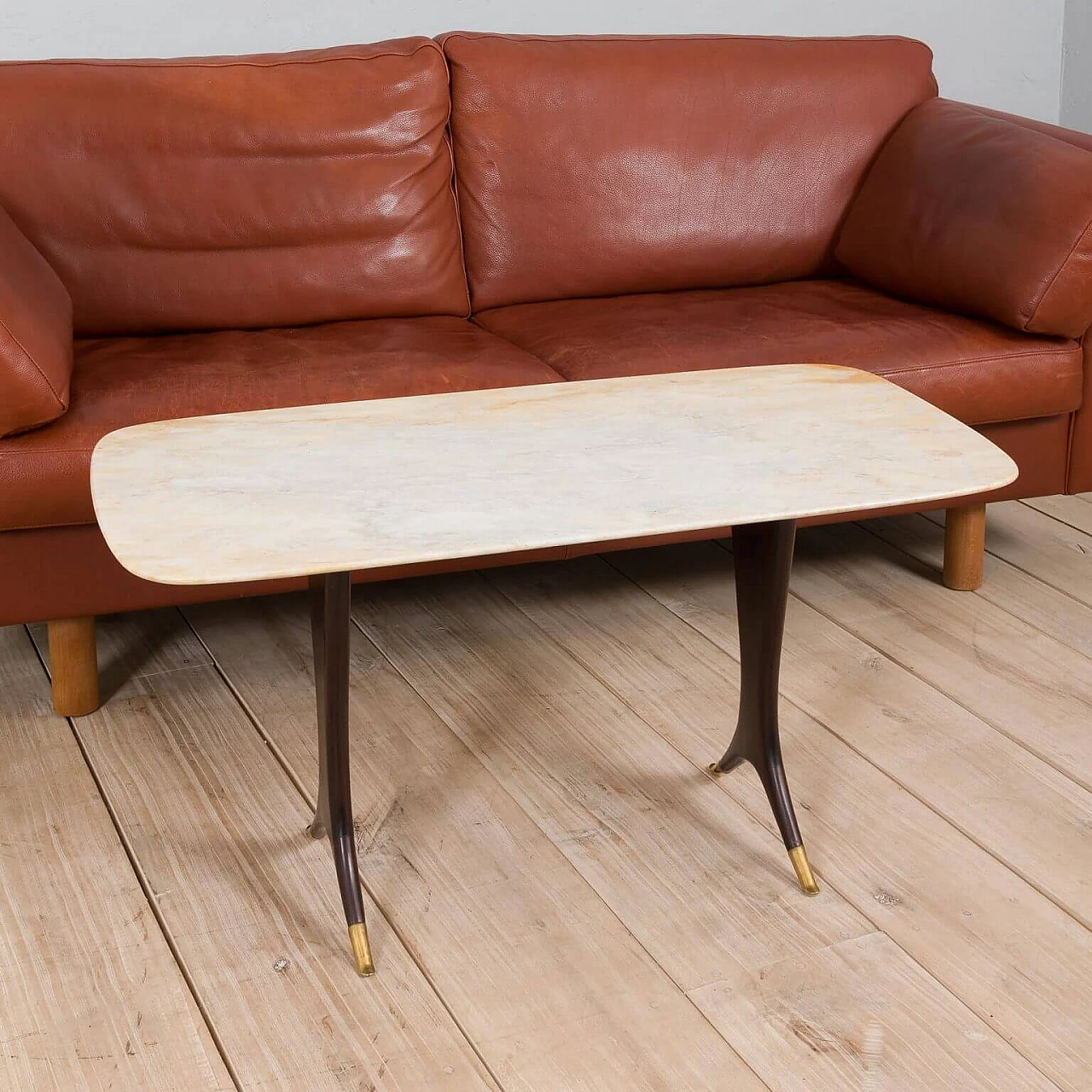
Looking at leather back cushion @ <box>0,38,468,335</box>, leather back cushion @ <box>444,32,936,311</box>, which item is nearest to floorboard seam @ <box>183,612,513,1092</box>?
leather back cushion @ <box>0,38,468,335</box>

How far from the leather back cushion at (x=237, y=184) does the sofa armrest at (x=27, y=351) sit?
12.7 inches

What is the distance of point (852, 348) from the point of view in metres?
2.17

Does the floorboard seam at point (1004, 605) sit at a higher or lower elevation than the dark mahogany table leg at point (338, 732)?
lower

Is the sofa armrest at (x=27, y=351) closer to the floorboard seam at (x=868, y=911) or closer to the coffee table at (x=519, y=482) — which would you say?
the coffee table at (x=519, y=482)

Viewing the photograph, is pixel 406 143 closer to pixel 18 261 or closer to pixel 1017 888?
pixel 18 261

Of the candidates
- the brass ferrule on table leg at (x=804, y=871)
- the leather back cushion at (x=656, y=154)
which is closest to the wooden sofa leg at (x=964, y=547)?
the leather back cushion at (x=656, y=154)

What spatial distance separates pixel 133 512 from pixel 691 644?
1090mm

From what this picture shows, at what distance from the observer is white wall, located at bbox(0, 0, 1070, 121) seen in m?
2.65

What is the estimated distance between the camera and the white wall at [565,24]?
265 cm

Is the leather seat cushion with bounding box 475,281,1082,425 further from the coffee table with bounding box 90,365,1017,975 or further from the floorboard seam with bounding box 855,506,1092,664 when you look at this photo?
the coffee table with bounding box 90,365,1017,975

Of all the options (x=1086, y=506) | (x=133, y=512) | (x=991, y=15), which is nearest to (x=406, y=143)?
(x=133, y=512)

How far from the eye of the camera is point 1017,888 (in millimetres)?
1554

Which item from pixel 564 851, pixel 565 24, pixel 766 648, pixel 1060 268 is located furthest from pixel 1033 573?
pixel 565 24

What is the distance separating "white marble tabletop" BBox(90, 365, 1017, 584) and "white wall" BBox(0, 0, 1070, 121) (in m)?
1.51
